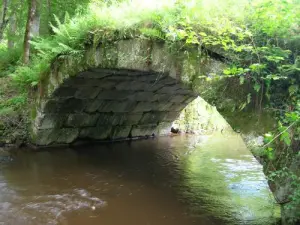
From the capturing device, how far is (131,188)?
5461mm

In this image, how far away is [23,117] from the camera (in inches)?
314

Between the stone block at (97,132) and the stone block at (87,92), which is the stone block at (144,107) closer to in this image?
the stone block at (97,132)

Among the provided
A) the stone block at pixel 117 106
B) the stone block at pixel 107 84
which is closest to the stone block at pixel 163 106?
the stone block at pixel 117 106

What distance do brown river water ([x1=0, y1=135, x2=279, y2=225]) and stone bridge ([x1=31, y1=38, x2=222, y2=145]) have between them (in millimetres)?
695

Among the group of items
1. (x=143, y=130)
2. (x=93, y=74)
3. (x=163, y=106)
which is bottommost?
(x=143, y=130)

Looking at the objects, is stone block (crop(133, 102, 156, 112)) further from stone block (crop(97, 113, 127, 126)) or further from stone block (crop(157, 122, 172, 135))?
stone block (crop(157, 122, 172, 135))

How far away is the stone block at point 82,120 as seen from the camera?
8.19 metres

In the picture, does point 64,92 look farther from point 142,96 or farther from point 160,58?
point 160,58

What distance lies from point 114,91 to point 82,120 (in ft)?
4.38

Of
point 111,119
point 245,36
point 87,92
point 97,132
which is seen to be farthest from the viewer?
point 97,132

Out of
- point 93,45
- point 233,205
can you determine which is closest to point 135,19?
point 93,45

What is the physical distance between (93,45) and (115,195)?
8.54ft

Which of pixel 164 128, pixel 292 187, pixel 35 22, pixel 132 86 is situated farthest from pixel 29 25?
pixel 292 187

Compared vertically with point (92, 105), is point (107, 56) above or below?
above
